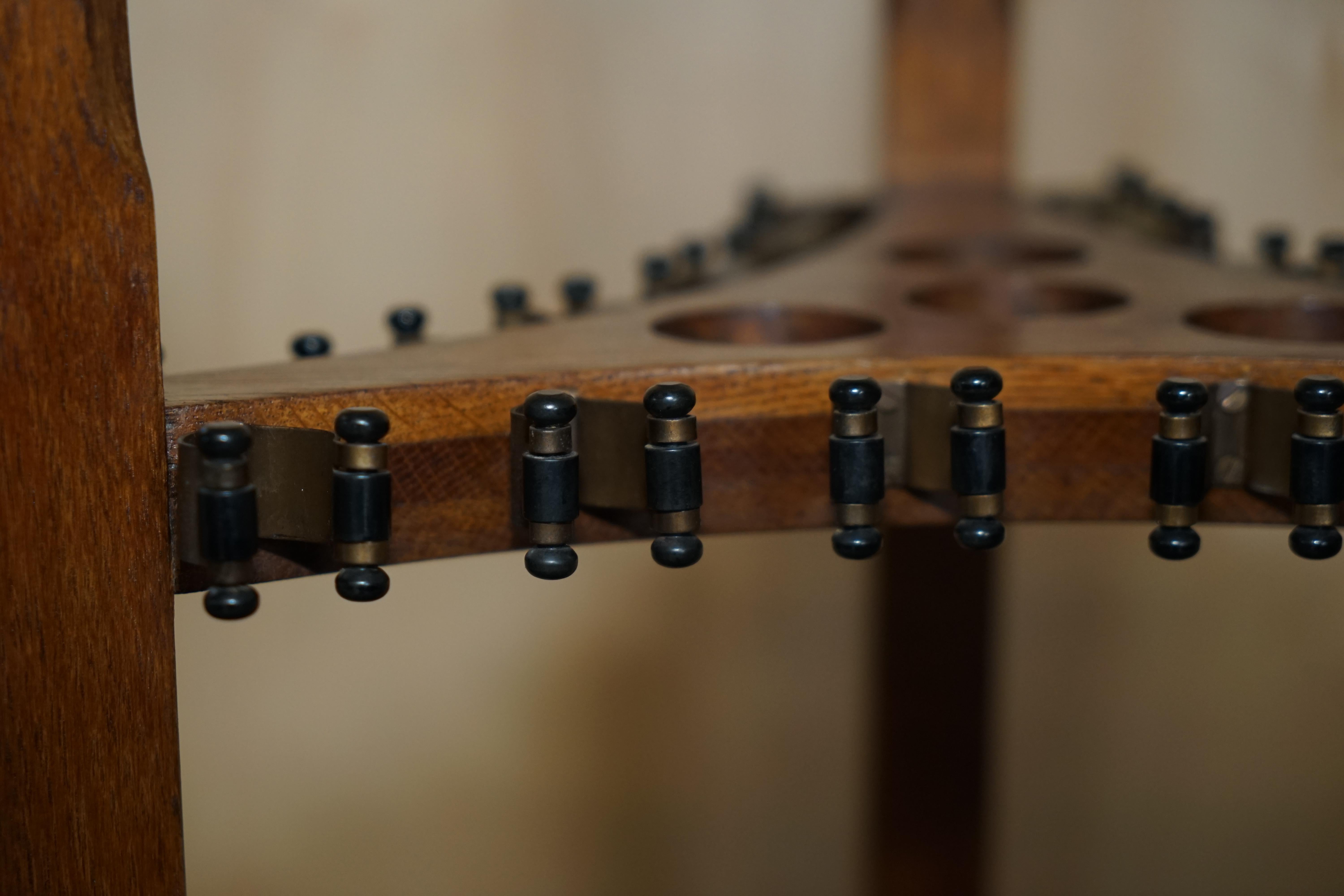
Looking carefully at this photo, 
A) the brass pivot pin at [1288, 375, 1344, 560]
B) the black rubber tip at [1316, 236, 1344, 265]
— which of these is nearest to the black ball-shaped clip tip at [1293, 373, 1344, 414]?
the brass pivot pin at [1288, 375, 1344, 560]

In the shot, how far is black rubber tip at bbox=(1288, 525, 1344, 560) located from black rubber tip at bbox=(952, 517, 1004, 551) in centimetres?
16

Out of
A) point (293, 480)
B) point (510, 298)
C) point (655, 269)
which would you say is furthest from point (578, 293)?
point (293, 480)

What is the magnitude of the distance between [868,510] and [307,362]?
13.7 inches

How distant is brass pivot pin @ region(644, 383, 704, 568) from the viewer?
71 cm

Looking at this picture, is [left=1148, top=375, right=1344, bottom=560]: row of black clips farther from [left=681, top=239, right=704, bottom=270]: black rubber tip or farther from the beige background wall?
the beige background wall

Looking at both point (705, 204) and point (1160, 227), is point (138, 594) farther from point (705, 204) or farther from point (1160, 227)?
point (705, 204)

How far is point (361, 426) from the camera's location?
67 cm

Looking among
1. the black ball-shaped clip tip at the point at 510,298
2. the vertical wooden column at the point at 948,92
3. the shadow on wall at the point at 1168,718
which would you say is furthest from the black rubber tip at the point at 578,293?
the shadow on wall at the point at 1168,718

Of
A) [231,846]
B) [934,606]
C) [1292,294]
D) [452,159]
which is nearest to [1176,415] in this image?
[1292,294]

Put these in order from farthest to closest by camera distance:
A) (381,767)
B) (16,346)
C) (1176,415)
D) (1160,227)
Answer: (381,767) → (1160,227) → (1176,415) → (16,346)

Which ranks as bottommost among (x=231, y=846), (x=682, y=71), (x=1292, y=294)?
(x=231, y=846)

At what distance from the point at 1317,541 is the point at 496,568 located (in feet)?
4.10

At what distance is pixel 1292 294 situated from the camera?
1058 millimetres

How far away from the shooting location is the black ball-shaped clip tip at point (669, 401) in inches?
27.7
